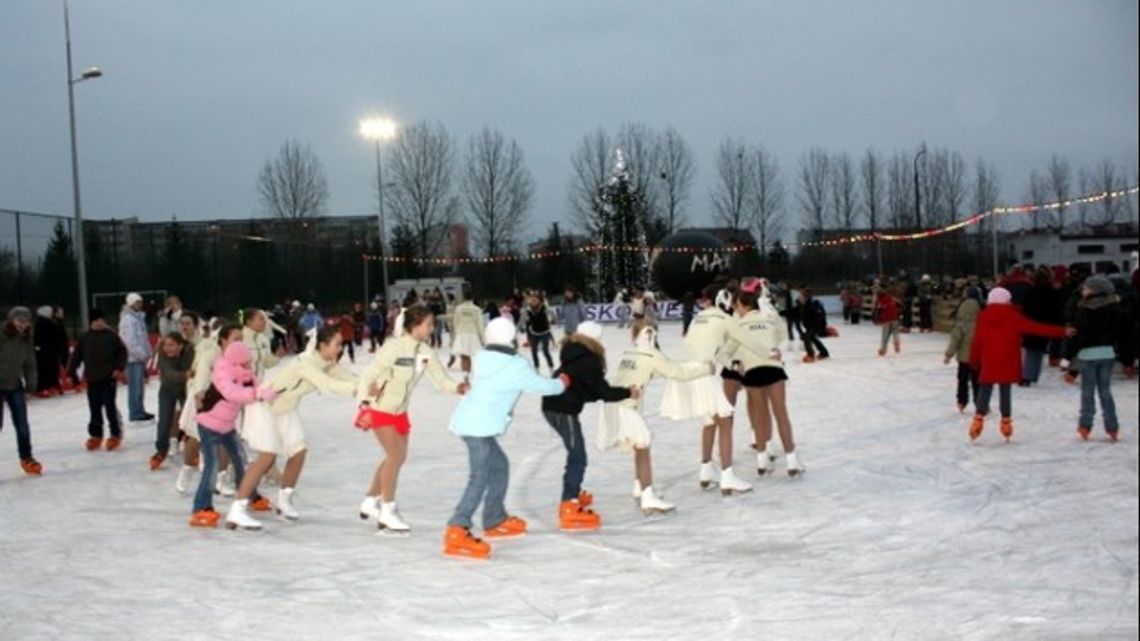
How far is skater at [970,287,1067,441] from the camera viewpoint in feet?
37.0

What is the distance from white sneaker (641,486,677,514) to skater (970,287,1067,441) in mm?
4042

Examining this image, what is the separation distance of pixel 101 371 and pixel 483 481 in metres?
7.02

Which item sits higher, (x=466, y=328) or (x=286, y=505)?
(x=466, y=328)

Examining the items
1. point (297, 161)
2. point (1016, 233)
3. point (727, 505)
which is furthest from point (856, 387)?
point (297, 161)

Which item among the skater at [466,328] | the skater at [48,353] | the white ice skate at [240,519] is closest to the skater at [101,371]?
the white ice skate at [240,519]

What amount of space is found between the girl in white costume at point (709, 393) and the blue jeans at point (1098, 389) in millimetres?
3492

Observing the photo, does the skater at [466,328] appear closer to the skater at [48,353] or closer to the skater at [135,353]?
the skater at [135,353]

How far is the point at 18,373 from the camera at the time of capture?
11.5 meters

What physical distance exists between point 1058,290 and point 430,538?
13.1 m

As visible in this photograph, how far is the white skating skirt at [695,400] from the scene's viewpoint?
9266mm

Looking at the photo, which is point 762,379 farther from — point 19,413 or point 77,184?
point 77,184

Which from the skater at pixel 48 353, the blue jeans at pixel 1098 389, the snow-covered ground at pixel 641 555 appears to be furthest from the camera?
the skater at pixel 48 353

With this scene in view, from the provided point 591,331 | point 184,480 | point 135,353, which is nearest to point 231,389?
point 184,480

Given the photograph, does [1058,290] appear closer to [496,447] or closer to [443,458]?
[443,458]
